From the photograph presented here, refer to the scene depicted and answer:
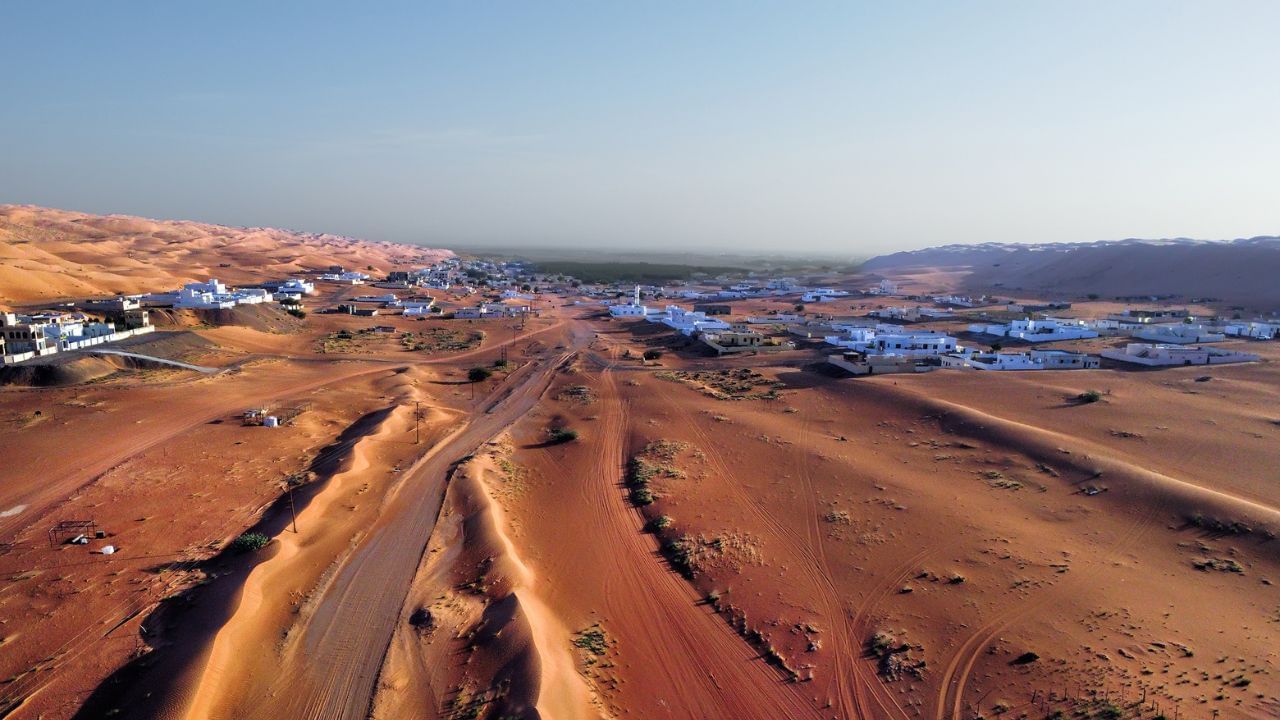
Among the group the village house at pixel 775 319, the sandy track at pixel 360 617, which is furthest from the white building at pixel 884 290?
the sandy track at pixel 360 617

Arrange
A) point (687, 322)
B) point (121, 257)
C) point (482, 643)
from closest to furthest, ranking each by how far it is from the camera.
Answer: point (482, 643)
point (687, 322)
point (121, 257)

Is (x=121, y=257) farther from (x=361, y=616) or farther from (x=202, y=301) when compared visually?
(x=361, y=616)

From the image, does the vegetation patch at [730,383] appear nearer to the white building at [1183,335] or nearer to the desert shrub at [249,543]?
the desert shrub at [249,543]

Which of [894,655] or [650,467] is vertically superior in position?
[650,467]

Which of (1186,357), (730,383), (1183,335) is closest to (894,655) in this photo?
(730,383)

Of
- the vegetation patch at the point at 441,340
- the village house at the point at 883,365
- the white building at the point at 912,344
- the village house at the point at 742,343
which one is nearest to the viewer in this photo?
the village house at the point at 883,365

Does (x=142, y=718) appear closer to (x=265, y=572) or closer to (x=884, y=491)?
(x=265, y=572)
